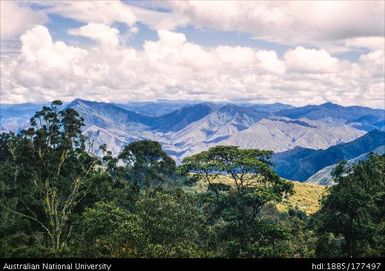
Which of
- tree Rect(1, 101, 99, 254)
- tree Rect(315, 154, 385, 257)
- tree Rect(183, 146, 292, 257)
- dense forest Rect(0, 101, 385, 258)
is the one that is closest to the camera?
dense forest Rect(0, 101, 385, 258)

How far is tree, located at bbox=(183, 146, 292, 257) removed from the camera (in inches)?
2414

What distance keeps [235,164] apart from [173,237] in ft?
43.0

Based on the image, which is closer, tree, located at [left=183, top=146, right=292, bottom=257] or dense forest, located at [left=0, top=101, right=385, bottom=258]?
dense forest, located at [left=0, top=101, right=385, bottom=258]

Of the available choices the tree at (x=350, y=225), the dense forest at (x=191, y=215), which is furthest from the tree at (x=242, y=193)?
the tree at (x=350, y=225)

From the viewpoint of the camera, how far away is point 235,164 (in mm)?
63781

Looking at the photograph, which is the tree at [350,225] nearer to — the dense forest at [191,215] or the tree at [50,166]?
the dense forest at [191,215]

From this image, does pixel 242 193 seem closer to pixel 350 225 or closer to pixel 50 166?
pixel 350 225

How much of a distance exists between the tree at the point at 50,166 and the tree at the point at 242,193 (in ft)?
56.5

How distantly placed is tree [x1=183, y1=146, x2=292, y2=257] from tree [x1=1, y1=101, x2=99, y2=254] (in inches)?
678

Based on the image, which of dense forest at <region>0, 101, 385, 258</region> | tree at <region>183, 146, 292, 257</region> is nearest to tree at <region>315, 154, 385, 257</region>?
dense forest at <region>0, 101, 385, 258</region>

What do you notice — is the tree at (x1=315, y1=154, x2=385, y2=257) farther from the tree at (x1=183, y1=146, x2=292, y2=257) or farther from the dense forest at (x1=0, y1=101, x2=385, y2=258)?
the tree at (x1=183, y1=146, x2=292, y2=257)

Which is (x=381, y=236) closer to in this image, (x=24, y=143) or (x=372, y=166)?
(x=372, y=166)

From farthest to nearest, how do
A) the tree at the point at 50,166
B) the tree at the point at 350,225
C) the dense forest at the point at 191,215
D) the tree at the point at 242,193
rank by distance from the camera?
the tree at the point at 50,166 < the tree at the point at 242,193 < the tree at the point at 350,225 < the dense forest at the point at 191,215

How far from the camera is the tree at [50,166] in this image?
6594 centimetres
